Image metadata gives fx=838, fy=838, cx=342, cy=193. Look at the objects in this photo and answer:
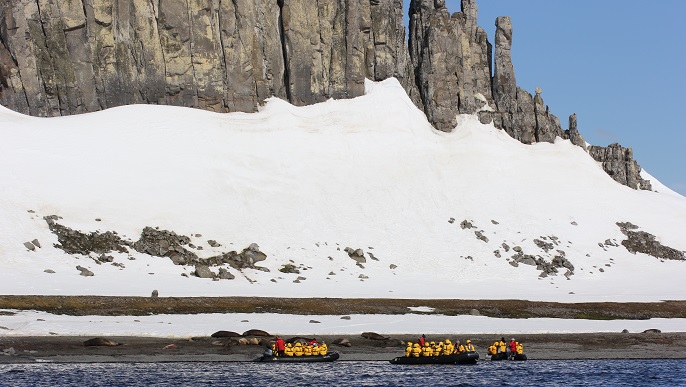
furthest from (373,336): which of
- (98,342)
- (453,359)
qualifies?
(98,342)

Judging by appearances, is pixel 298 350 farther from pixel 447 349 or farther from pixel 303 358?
pixel 447 349

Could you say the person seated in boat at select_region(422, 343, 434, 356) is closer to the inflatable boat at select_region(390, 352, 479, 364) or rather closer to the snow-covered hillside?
the inflatable boat at select_region(390, 352, 479, 364)

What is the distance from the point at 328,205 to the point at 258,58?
27.5 m

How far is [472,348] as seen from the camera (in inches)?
2044

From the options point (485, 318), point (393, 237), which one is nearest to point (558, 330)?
point (485, 318)

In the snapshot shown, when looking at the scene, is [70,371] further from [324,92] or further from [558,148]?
[558,148]

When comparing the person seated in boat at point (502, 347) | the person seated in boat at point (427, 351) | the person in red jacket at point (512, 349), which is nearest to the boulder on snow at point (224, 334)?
the person seated in boat at point (427, 351)

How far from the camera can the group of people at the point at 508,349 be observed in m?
52.2

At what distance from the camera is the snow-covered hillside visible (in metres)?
80.4

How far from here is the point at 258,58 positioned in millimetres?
116125

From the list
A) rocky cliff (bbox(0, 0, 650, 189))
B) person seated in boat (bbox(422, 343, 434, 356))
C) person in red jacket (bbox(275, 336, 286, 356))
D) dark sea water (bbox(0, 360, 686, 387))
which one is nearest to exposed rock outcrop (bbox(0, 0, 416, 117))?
rocky cliff (bbox(0, 0, 650, 189))

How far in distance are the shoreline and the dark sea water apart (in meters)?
1.37

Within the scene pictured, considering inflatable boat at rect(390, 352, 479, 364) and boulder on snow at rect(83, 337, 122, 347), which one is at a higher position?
boulder on snow at rect(83, 337, 122, 347)

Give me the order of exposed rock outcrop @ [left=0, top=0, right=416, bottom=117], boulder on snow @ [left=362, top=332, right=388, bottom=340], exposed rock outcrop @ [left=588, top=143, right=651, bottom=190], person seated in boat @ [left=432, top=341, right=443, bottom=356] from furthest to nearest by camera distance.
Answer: exposed rock outcrop @ [left=588, top=143, right=651, bottom=190] < exposed rock outcrop @ [left=0, top=0, right=416, bottom=117] < boulder on snow @ [left=362, top=332, right=388, bottom=340] < person seated in boat @ [left=432, top=341, right=443, bottom=356]
